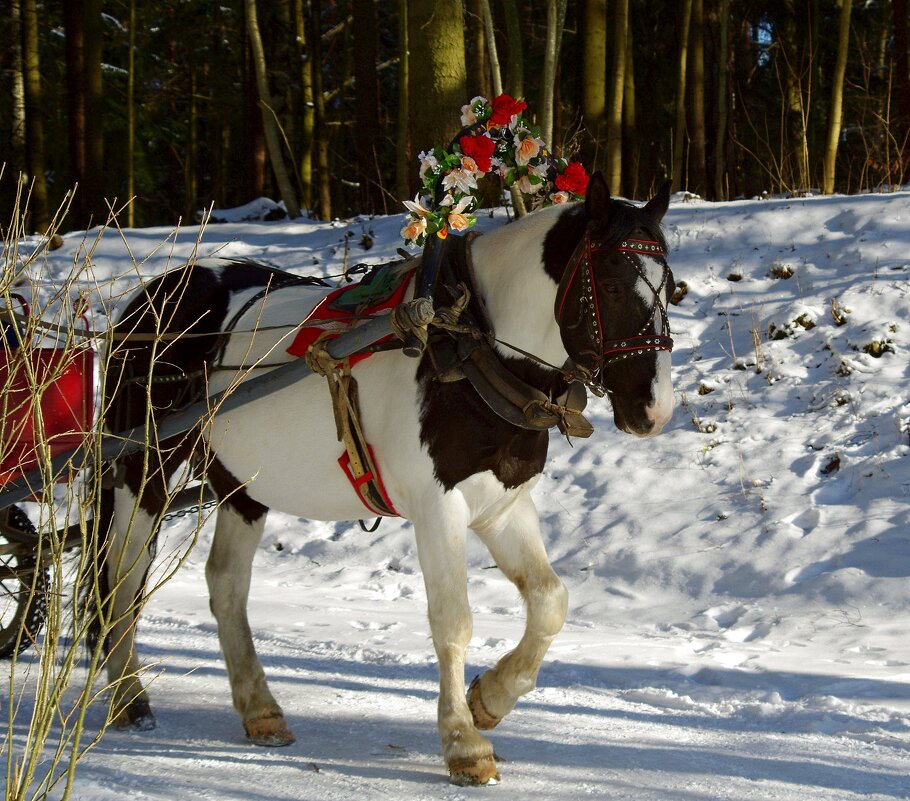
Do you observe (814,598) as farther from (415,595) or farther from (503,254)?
(503,254)

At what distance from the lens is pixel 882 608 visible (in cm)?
573

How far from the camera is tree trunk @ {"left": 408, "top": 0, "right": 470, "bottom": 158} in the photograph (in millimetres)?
9328

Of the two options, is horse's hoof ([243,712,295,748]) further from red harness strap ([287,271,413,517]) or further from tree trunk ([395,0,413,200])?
tree trunk ([395,0,413,200])

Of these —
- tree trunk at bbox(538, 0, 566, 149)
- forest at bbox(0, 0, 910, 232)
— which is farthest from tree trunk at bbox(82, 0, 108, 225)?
tree trunk at bbox(538, 0, 566, 149)

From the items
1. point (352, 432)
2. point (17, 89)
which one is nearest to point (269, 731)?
point (352, 432)

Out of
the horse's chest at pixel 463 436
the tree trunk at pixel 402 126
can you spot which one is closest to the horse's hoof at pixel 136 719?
the horse's chest at pixel 463 436

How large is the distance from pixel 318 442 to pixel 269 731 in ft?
3.63

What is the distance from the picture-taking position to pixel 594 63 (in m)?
12.1

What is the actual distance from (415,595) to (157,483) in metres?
2.43

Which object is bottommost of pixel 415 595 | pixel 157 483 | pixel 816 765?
pixel 415 595

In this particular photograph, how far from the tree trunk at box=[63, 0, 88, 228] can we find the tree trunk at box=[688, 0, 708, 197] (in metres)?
7.71

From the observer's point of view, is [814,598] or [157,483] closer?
[157,483]

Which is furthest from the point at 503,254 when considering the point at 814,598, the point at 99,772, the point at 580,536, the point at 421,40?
the point at 421,40

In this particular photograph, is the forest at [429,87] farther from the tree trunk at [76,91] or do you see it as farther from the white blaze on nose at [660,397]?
the white blaze on nose at [660,397]
